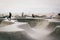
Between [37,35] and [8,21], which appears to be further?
[8,21]

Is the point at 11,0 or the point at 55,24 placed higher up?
the point at 11,0

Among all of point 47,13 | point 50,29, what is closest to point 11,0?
point 47,13

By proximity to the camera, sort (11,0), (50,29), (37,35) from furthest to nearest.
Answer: (11,0) → (50,29) → (37,35)

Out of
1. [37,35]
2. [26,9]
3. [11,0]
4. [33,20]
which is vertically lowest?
[37,35]

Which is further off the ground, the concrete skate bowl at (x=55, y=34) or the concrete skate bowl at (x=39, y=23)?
the concrete skate bowl at (x=39, y=23)

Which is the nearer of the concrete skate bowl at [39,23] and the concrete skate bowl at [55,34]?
the concrete skate bowl at [55,34]

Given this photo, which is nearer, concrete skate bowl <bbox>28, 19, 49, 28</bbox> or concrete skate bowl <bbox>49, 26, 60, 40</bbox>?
concrete skate bowl <bbox>49, 26, 60, 40</bbox>

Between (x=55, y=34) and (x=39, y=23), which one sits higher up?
(x=39, y=23)

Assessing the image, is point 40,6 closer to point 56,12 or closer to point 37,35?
point 56,12

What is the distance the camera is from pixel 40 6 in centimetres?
322

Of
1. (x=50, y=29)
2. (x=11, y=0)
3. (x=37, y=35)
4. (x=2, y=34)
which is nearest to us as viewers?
(x=2, y=34)

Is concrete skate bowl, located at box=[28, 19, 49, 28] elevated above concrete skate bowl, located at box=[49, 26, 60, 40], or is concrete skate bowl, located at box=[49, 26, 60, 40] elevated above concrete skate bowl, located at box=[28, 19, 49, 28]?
concrete skate bowl, located at box=[28, 19, 49, 28]

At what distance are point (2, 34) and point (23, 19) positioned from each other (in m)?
0.90

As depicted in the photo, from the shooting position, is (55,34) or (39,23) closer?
(55,34)
